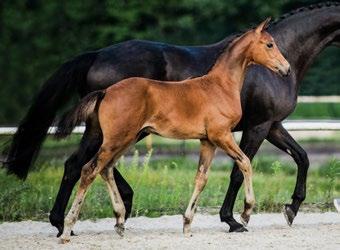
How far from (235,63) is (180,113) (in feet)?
2.33

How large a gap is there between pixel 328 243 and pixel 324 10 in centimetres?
261

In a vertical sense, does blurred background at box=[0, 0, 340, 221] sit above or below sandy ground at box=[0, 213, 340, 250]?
below

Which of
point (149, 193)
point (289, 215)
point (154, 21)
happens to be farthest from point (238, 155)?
point (154, 21)

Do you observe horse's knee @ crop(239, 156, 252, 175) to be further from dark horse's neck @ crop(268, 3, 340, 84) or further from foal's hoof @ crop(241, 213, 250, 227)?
dark horse's neck @ crop(268, 3, 340, 84)

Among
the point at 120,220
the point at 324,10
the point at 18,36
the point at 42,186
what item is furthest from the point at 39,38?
the point at 120,220

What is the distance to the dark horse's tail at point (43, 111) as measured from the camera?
8430mm

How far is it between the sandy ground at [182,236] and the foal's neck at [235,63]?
1257mm

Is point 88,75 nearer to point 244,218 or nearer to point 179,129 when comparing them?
point 179,129

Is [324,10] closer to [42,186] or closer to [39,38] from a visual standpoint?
[42,186]

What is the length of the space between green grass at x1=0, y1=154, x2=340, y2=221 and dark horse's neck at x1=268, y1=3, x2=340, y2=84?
1.44m

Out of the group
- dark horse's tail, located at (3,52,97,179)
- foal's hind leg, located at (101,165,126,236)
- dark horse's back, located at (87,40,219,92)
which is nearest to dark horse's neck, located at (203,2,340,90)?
dark horse's back, located at (87,40,219,92)

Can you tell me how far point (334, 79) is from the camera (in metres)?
24.3

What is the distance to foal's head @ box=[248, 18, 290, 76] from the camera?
7.88 metres

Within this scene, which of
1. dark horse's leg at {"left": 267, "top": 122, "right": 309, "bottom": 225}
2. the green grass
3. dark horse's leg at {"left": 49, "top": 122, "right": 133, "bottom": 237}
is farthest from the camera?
the green grass
